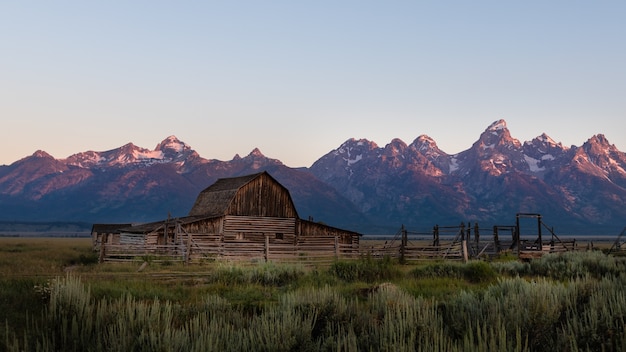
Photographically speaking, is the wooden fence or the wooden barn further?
the wooden barn

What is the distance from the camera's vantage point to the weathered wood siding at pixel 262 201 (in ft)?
131

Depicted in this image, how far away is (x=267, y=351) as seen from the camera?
6160 millimetres

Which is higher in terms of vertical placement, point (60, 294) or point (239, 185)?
point (239, 185)

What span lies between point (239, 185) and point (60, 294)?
31411mm

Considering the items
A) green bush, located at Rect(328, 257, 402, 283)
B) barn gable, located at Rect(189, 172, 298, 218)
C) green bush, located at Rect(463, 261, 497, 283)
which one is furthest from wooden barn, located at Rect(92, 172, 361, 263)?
green bush, located at Rect(463, 261, 497, 283)

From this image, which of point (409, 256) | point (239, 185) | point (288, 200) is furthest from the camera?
point (288, 200)

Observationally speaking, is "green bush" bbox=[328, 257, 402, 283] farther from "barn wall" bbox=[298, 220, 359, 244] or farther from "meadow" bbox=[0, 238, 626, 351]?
"barn wall" bbox=[298, 220, 359, 244]

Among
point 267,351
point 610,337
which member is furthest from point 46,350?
point 610,337

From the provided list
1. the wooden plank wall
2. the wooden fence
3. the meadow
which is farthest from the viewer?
the wooden plank wall

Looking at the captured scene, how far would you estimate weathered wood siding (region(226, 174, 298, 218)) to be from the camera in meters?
39.9

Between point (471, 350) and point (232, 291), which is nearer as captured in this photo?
point (471, 350)

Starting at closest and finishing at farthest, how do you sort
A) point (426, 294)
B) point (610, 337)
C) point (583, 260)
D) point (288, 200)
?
1. point (610, 337)
2. point (426, 294)
3. point (583, 260)
4. point (288, 200)

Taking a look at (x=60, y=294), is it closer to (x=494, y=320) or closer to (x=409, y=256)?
(x=494, y=320)

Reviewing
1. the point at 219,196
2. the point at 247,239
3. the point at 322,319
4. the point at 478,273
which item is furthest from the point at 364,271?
the point at 219,196
